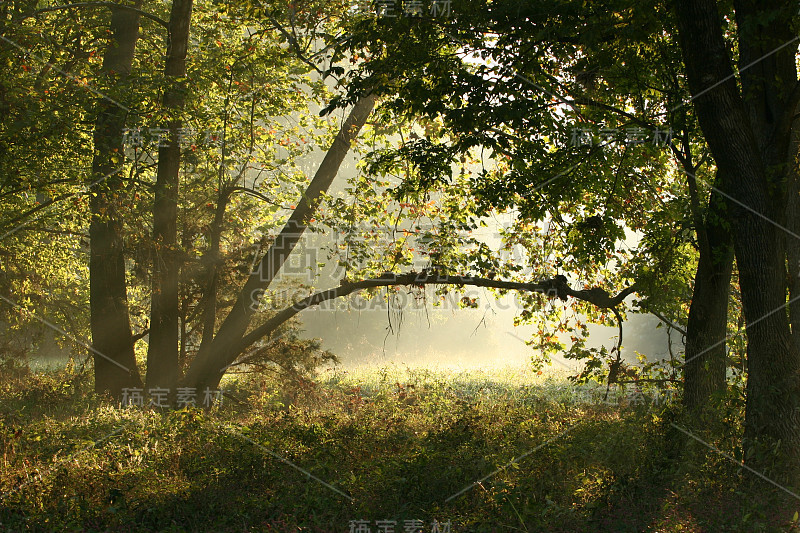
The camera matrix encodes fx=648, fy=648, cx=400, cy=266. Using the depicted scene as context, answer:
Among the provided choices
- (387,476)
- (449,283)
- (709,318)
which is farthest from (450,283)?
(387,476)

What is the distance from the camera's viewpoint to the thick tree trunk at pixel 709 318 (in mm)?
7992

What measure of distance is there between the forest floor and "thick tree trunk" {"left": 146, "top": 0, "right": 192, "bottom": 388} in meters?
3.87

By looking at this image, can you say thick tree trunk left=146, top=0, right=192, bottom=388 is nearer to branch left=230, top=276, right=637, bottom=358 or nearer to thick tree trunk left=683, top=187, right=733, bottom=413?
branch left=230, top=276, right=637, bottom=358

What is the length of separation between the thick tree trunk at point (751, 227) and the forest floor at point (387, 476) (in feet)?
1.78

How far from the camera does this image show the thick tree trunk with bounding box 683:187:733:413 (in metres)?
7.99

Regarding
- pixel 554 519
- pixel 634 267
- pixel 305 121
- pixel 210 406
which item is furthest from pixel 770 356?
pixel 305 121

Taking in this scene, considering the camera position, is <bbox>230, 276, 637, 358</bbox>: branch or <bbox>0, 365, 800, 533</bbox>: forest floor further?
<bbox>230, 276, 637, 358</bbox>: branch

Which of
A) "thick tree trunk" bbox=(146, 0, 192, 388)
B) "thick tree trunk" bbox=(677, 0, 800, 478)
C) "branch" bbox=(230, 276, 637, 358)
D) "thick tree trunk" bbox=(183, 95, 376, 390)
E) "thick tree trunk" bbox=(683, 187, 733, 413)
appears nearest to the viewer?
"thick tree trunk" bbox=(677, 0, 800, 478)

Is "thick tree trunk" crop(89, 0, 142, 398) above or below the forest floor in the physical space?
above

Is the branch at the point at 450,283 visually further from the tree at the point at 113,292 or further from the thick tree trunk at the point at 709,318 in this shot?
the tree at the point at 113,292

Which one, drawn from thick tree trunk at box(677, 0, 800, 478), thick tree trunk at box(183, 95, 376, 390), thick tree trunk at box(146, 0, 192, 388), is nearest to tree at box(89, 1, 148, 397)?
thick tree trunk at box(146, 0, 192, 388)

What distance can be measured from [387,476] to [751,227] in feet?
14.3

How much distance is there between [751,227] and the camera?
6477 mm

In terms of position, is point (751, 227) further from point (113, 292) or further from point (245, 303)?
point (113, 292)
